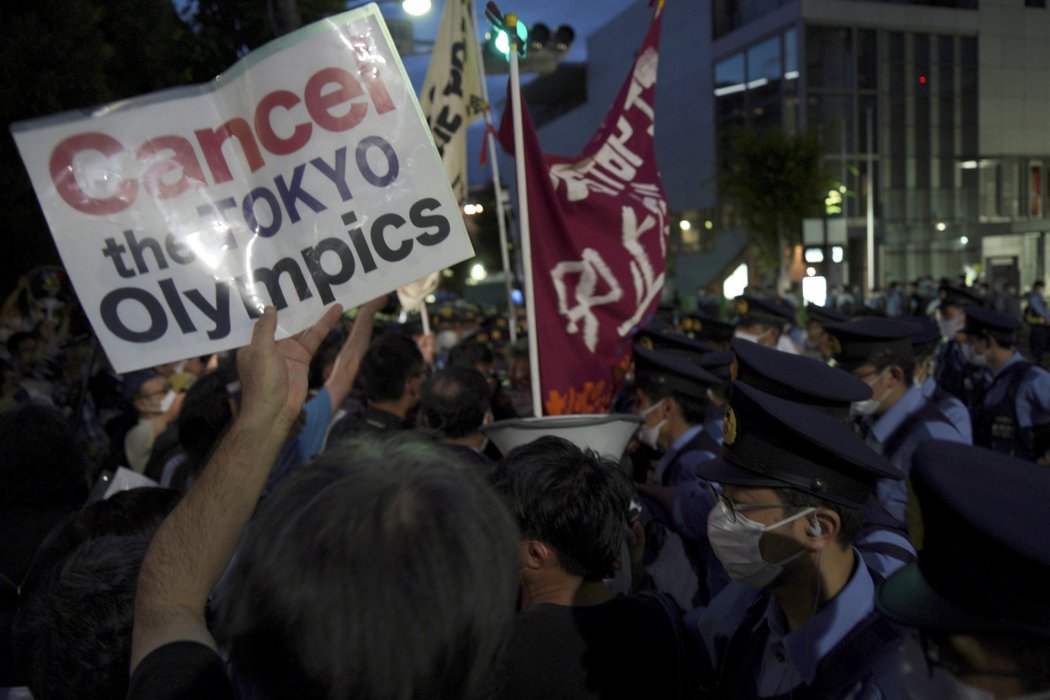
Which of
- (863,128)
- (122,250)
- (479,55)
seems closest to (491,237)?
(863,128)

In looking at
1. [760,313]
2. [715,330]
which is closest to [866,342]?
[715,330]

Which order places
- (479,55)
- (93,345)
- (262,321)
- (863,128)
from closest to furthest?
1. (262,321)
2. (93,345)
3. (479,55)
4. (863,128)

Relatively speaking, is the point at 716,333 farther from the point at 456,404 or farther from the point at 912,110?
the point at 912,110

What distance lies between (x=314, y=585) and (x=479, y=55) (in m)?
6.62

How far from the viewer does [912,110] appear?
140 ft

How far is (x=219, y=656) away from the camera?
1505 mm

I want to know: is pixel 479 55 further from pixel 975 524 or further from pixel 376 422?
pixel 975 524

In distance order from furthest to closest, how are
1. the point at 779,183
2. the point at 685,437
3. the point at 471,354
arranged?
the point at 779,183
the point at 471,354
the point at 685,437

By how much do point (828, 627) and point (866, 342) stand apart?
3446 millimetres

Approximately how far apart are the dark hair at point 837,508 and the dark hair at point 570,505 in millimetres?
500

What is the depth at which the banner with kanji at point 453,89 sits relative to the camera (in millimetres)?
6715

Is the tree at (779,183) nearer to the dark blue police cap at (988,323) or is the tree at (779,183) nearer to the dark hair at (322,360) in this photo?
the dark blue police cap at (988,323)

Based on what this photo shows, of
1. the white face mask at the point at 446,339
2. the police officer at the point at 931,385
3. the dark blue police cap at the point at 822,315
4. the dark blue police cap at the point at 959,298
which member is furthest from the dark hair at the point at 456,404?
the white face mask at the point at 446,339

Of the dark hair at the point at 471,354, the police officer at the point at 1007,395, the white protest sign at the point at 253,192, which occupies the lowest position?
the police officer at the point at 1007,395
